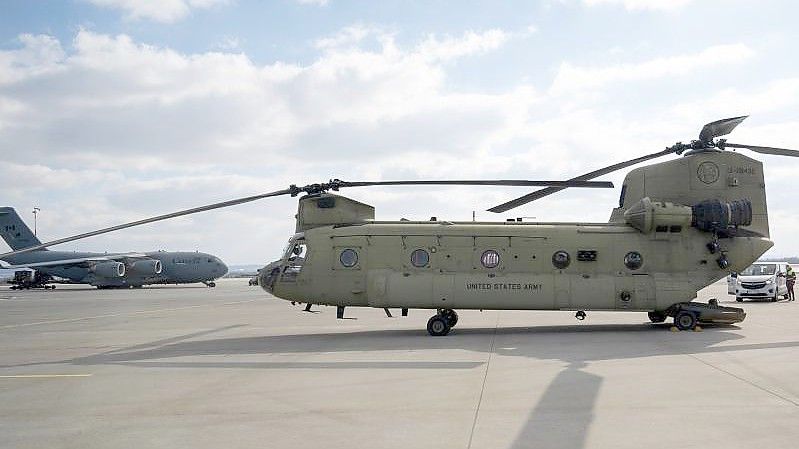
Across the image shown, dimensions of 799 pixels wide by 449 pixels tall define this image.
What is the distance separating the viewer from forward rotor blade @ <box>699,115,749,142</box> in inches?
612

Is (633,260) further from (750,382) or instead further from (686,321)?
(750,382)

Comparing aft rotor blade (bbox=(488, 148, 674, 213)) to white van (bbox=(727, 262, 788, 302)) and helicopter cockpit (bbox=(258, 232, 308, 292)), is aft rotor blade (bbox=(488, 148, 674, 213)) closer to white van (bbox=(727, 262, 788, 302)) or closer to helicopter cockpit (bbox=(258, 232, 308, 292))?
helicopter cockpit (bbox=(258, 232, 308, 292))

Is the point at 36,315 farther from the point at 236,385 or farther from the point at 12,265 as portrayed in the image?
the point at 12,265

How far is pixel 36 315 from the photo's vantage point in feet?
84.5

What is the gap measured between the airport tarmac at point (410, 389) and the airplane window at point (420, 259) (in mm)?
1808

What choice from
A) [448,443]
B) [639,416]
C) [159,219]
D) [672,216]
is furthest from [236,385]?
[672,216]

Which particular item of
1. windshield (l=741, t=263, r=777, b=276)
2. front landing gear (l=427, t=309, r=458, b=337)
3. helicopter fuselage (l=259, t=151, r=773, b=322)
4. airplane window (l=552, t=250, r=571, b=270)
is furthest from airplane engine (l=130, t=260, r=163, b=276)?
airplane window (l=552, t=250, r=571, b=270)

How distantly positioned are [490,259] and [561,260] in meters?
1.82

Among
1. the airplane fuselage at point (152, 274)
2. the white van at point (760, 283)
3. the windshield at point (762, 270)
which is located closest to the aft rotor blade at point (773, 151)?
the white van at point (760, 283)

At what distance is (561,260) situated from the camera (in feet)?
53.8

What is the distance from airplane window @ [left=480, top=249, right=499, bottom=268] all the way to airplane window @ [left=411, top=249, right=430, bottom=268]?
4.66 ft

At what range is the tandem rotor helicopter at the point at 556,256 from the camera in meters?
16.0

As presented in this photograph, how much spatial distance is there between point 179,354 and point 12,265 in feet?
176

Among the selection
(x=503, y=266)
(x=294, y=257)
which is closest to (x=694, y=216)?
(x=503, y=266)
